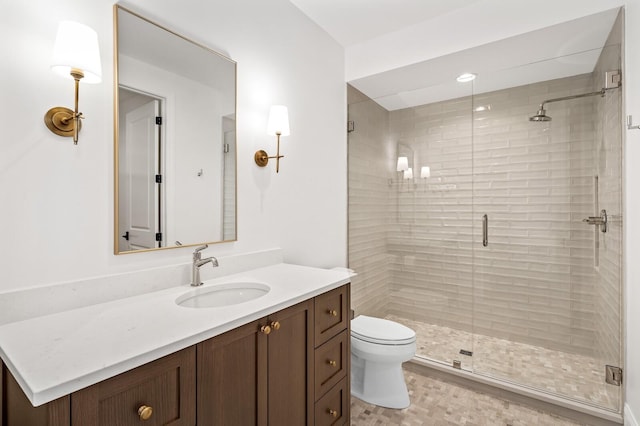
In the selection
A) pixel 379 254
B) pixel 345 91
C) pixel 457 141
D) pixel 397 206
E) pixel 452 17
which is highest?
pixel 452 17

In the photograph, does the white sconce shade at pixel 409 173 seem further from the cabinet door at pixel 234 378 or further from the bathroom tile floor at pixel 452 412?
the cabinet door at pixel 234 378

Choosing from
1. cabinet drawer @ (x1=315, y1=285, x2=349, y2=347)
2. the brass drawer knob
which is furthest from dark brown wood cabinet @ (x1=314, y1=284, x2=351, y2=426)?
the brass drawer knob

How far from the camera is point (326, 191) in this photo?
2.49 metres

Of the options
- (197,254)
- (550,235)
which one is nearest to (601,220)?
(550,235)

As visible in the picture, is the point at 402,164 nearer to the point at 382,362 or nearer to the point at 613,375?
the point at 382,362

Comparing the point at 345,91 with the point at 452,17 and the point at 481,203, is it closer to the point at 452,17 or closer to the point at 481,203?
the point at 452,17

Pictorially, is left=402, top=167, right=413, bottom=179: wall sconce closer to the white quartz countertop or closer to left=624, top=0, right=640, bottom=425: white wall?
left=624, top=0, right=640, bottom=425: white wall

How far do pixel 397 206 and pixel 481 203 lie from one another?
2.15 feet

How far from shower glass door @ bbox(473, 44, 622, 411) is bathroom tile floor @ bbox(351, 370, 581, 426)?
0.19 metres

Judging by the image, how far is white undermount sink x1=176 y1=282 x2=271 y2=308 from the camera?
4.55ft

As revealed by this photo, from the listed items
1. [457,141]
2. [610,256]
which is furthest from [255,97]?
[610,256]

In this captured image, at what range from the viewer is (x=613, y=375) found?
74.3 inches

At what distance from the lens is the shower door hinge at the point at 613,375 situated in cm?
185

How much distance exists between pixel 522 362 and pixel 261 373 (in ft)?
6.94
